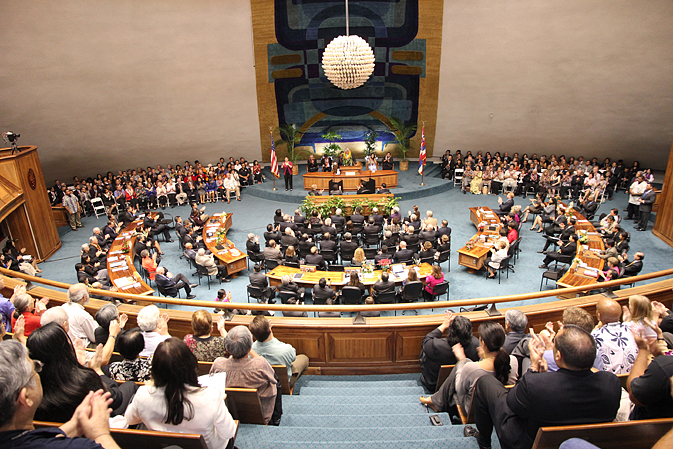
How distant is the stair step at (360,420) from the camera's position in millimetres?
3730

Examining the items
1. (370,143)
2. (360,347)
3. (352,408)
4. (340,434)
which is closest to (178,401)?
(340,434)

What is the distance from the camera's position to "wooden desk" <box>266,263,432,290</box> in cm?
848

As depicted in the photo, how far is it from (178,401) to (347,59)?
1154cm

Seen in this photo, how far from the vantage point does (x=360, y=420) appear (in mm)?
3752

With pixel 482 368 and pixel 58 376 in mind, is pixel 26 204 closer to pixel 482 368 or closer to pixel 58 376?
pixel 58 376

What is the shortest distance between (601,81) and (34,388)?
18365mm

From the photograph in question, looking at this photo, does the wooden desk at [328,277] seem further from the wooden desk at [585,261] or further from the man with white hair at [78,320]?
the man with white hair at [78,320]

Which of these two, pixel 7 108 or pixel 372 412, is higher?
pixel 7 108

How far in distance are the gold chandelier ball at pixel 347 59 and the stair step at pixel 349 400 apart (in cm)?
1040

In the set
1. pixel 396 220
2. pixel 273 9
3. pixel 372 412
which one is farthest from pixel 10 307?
pixel 273 9

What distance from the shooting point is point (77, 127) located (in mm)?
16203

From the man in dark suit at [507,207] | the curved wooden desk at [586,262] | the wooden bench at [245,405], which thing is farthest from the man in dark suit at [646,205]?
the wooden bench at [245,405]

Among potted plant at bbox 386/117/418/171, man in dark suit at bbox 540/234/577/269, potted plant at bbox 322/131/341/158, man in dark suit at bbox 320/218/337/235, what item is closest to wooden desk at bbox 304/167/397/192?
potted plant at bbox 322/131/341/158

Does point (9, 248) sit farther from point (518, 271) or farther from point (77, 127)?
point (518, 271)
